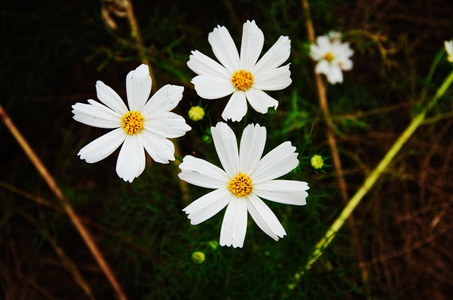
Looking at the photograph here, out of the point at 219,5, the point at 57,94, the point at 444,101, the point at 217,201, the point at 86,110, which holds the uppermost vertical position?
the point at 219,5

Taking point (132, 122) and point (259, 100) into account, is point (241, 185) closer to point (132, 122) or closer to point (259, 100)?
point (259, 100)

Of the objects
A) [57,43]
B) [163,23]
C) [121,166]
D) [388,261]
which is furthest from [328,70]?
[57,43]

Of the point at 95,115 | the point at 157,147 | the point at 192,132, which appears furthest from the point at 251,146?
the point at 192,132

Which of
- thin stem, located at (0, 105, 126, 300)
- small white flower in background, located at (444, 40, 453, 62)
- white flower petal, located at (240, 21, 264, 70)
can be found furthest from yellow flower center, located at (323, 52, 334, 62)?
thin stem, located at (0, 105, 126, 300)

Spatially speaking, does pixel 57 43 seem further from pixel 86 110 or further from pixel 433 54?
pixel 433 54

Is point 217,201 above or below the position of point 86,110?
below

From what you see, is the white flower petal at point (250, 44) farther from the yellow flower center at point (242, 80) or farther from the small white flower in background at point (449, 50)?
the small white flower in background at point (449, 50)

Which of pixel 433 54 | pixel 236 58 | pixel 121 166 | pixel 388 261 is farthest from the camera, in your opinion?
pixel 433 54
